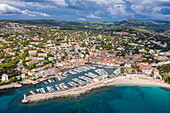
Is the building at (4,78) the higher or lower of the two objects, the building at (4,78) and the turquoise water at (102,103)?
the higher

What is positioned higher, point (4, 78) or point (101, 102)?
point (4, 78)

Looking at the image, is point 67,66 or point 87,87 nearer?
point 87,87

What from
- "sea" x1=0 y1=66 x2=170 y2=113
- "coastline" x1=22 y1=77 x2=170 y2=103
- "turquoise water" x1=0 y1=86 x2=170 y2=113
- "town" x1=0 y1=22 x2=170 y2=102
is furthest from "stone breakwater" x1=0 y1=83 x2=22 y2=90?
"coastline" x1=22 y1=77 x2=170 y2=103

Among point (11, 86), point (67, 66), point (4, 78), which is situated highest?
point (67, 66)

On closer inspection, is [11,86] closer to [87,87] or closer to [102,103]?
[87,87]

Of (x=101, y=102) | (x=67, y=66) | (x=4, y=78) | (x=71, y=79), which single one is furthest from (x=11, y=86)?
(x=101, y=102)

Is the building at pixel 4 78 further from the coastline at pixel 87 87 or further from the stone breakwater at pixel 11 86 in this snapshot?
the coastline at pixel 87 87

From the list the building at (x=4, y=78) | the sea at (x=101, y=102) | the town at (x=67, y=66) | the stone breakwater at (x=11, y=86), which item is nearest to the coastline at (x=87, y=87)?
the sea at (x=101, y=102)

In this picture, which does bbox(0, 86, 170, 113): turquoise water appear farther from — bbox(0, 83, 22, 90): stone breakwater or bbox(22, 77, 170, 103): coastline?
bbox(0, 83, 22, 90): stone breakwater

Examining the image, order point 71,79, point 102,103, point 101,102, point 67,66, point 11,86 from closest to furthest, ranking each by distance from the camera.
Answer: point 102,103 → point 101,102 → point 11,86 → point 71,79 → point 67,66
